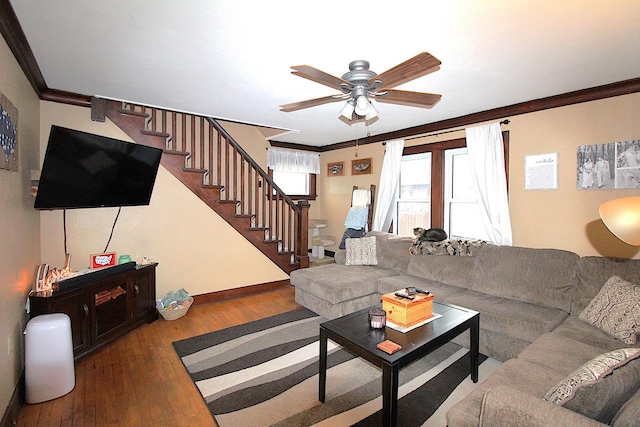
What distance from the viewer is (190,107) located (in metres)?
3.57

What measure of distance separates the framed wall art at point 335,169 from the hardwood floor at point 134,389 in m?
3.56

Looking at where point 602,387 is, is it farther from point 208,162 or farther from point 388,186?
point 208,162

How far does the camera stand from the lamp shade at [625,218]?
117 centimetres

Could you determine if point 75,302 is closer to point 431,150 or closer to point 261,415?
point 261,415

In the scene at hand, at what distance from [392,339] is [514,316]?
1226 mm

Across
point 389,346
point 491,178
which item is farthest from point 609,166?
point 389,346

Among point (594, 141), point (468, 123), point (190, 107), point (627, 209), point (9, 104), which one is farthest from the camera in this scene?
point (468, 123)

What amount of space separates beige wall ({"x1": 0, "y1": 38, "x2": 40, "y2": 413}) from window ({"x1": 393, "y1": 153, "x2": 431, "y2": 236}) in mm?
4375

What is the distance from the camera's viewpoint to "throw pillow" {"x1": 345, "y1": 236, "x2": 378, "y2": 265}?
4109mm

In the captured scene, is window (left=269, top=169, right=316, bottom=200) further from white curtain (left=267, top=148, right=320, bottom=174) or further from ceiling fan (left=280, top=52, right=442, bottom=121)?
ceiling fan (left=280, top=52, right=442, bottom=121)

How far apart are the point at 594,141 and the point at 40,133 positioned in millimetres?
5458

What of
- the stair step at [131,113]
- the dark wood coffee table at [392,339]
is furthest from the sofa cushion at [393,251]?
the stair step at [131,113]

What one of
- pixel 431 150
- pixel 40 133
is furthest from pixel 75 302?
pixel 431 150

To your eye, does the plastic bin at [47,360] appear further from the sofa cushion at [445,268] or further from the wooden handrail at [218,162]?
the sofa cushion at [445,268]
